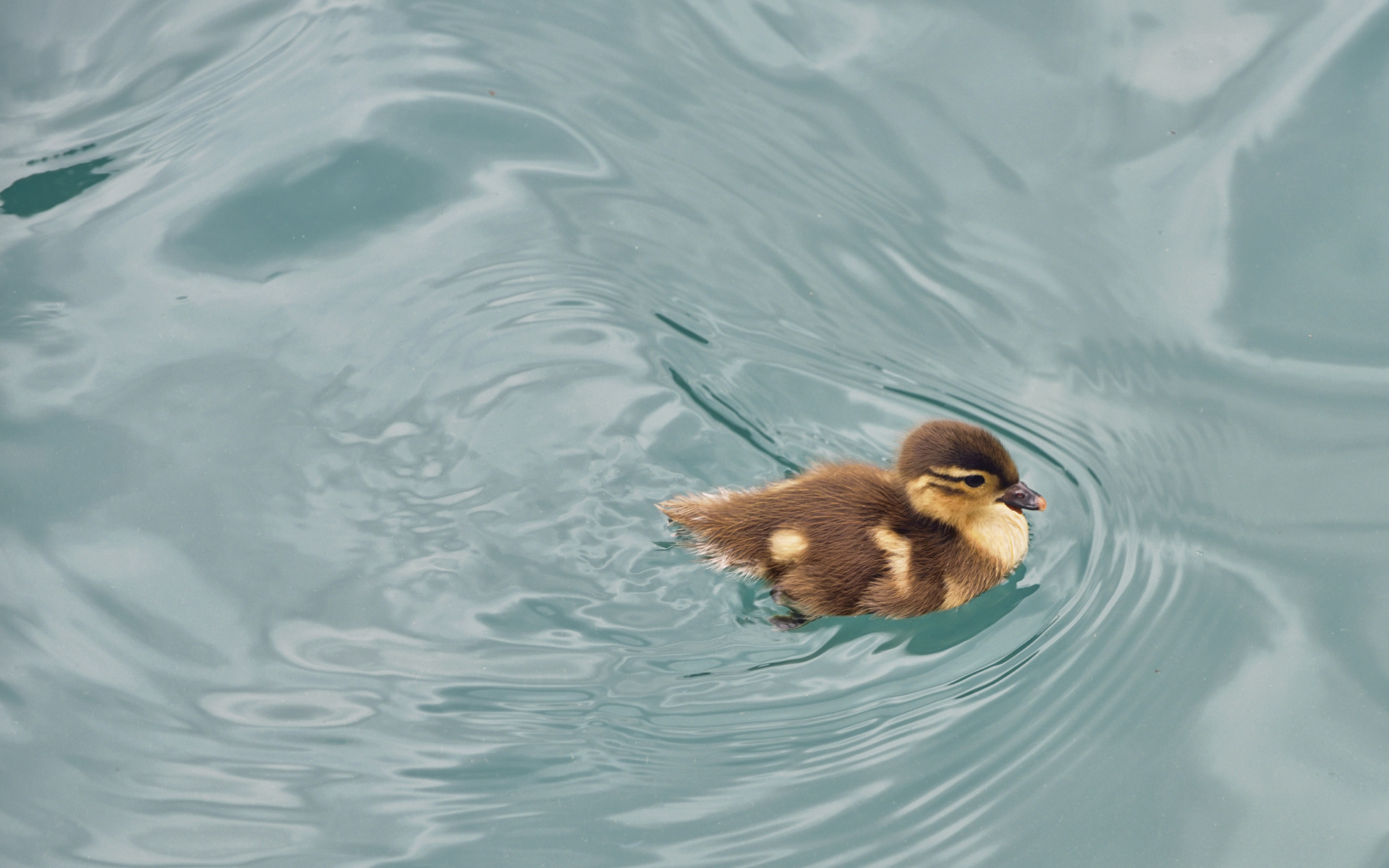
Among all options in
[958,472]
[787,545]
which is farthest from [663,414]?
[958,472]

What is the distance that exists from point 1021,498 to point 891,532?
357 millimetres

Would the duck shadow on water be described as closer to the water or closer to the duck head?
the water

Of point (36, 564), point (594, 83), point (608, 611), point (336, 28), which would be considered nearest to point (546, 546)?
point (608, 611)

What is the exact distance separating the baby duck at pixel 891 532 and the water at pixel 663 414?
0.31 ft

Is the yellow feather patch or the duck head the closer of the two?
the duck head

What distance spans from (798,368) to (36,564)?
7.63 ft

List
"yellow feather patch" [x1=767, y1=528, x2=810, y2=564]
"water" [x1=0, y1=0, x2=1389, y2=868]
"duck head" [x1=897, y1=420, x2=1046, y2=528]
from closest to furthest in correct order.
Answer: "water" [x1=0, y1=0, x2=1389, y2=868], "duck head" [x1=897, y1=420, x2=1046, y2=528], "yellow feather patch" [x1=767, y1=528, x2=810, y2=564]

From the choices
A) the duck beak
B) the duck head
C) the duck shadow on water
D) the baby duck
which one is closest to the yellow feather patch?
the baby duck

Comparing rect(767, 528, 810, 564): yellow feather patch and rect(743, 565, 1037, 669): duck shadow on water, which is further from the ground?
rect(767, 528, 810, 564): yellow feather patch

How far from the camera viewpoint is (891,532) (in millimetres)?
3529

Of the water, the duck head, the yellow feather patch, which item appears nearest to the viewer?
the water

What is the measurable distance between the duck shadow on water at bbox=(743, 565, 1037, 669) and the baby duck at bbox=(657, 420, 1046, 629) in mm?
30

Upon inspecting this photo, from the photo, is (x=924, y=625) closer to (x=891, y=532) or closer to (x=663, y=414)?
(x=891, y=532)

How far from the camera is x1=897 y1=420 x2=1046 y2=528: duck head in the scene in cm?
339
